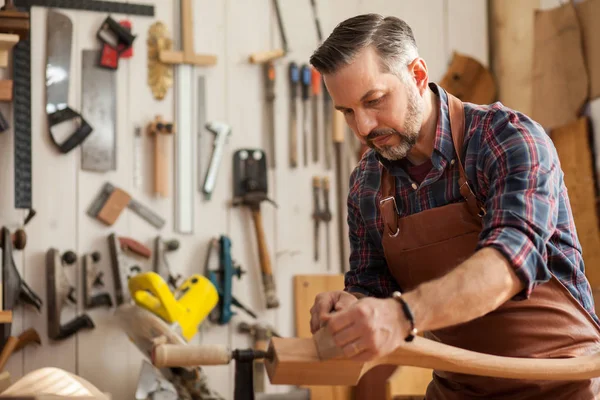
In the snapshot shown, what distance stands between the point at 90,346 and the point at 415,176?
227cm

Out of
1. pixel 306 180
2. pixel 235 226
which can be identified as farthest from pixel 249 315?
pixel 306 180

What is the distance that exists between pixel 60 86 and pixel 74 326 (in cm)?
111

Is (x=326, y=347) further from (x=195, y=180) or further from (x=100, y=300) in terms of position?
(x=195, y=180)

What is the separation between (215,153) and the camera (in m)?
3.96

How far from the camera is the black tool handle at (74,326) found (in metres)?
3.58

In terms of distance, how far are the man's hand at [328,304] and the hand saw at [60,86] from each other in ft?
7.56

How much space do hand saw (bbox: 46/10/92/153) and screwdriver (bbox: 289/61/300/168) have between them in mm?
1004

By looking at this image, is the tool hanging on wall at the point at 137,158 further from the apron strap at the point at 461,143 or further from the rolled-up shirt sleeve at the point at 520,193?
the rolled-up shirt sleeve at the point at 520,193

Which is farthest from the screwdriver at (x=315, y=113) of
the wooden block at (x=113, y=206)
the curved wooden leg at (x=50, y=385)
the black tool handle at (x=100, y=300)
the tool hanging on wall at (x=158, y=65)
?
the curved wooden leg at (x=50, y=385)

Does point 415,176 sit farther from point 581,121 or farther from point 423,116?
point 581,121

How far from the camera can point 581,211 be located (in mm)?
3607

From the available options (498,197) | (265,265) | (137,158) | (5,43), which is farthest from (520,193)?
(137,158)

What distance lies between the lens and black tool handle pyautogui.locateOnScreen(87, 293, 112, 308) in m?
3.64


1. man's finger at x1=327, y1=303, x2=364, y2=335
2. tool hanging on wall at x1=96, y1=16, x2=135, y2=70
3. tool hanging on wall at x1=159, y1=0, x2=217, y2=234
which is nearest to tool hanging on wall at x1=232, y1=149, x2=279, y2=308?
tool hanging on wall at x1=159, y1=0, x2=217, y2=234
